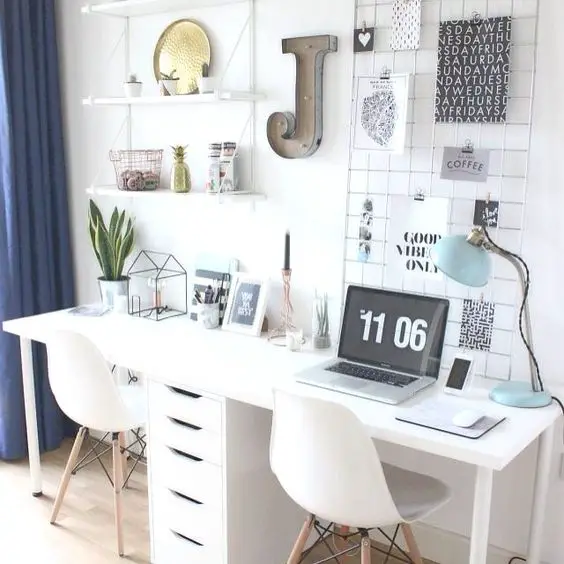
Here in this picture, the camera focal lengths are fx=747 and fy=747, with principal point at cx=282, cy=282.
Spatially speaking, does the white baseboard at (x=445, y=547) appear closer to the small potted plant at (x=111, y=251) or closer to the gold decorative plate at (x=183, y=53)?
the small potted plant at (x=111, y=251)

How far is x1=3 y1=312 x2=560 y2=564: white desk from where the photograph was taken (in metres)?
1.86

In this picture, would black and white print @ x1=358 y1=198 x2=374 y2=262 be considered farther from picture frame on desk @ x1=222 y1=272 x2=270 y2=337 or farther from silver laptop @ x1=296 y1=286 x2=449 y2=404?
picture frame on desk @ x1=222 y1=272 x2=270 y2=337

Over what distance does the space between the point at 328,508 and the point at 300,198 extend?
1198 millimetres

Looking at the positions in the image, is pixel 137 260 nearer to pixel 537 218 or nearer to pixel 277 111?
pixel 277 111

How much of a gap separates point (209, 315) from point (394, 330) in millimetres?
826

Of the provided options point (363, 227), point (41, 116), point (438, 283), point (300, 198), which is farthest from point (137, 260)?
point (438, 283)

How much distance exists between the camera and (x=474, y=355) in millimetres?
2365

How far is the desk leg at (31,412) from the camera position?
2.97 metres

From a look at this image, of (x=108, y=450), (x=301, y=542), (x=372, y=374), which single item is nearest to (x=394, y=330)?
(x=372, y=374)

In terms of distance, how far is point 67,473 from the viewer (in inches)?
112

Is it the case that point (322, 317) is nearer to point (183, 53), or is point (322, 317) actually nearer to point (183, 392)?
point (183, 392)

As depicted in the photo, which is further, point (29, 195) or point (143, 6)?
point (29, 195)

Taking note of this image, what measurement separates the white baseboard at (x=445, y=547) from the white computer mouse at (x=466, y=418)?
791 mm

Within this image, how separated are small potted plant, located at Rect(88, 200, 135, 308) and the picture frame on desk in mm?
581
